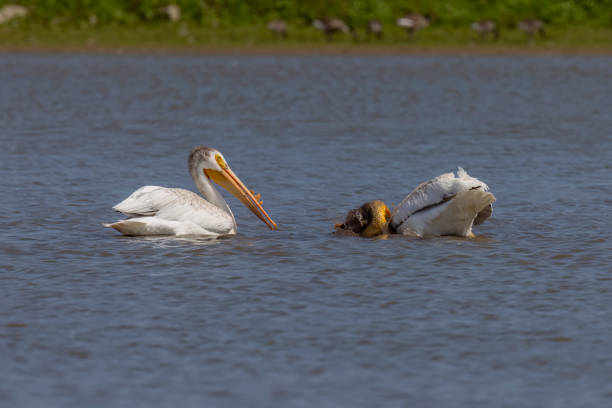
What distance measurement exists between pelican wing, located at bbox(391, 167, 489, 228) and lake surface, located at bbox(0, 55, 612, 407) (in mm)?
378

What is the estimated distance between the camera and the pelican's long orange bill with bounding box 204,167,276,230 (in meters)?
11.4

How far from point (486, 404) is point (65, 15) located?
48060mm

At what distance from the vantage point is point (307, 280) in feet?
29.3

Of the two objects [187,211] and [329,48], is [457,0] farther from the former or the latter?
[187,211]

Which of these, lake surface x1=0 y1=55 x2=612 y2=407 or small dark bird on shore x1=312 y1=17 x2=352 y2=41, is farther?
small dark bird on shore x1=312 y1=17 x2=352 y2=41

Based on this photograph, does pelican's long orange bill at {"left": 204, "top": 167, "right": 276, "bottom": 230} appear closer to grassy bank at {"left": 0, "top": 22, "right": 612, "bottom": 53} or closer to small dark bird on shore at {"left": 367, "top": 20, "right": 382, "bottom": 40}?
grassy bank at {"left": 0, "top": 22, "right": 612, "bottom": 53}

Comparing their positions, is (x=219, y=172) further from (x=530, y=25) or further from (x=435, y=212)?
(x=530, y=25)

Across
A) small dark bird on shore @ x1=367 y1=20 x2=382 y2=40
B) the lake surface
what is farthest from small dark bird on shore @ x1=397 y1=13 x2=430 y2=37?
the lake surface

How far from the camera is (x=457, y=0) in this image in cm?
5281

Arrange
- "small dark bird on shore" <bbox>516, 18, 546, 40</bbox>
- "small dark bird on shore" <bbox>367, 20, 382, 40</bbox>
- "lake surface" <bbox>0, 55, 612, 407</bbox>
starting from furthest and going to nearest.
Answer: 1. "small dark bird on shore" <bbox>367, 20, 382, 40</bbox>
2. "small dark bird on shore" <bbox>516, 18, 546, 40</bbox>
3. "lake surface" <bbox>0, 55, 612, 407</bbox>

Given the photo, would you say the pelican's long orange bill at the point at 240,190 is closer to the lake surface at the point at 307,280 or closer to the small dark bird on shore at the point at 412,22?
the lake surface at the point at 307,280

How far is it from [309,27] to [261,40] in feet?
11.7

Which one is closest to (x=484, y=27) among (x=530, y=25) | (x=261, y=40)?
(x=530, y=25)

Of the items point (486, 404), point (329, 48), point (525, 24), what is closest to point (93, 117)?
point (486, 404)
